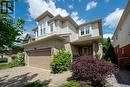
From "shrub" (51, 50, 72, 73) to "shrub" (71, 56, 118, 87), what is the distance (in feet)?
18.7

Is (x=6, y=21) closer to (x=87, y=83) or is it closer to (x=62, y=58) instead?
(x=87, y=83)

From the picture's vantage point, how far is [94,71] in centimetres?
1136

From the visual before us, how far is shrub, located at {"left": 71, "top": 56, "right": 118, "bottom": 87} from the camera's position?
11.3 meters

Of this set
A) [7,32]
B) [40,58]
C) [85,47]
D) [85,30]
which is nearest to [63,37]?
[40,58]

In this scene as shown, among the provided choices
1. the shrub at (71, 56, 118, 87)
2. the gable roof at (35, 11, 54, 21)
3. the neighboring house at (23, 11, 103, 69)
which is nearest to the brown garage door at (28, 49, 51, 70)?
the neighboring house at (23, 11, 103, 69)

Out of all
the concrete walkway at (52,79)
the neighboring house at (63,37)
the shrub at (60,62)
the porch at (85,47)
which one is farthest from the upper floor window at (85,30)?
the concrete walkway at (52,79)

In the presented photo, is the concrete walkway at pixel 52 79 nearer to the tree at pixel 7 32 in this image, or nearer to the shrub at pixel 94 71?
the shrub at pixel 94 71

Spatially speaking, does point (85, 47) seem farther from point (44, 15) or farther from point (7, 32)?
point (7, 32)

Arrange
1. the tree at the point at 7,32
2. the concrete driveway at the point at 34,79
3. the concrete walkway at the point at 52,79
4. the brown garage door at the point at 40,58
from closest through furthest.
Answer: the tree at the point at 7,32
the concrete walkway at the point at 52,79
the concrete driveway at the point at 34,79
the brown garage door at the point at 40,58

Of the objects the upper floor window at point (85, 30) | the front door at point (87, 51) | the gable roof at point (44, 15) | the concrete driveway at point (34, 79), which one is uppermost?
the gable roof at point (44, 15)

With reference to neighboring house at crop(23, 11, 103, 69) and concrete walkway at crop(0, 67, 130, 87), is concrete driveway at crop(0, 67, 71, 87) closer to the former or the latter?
concrete walkway at crop(0, 67, 130, 87)

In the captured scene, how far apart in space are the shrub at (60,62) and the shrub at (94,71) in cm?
571

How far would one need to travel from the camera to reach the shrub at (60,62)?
1780 centimetres

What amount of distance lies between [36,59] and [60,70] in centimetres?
764
